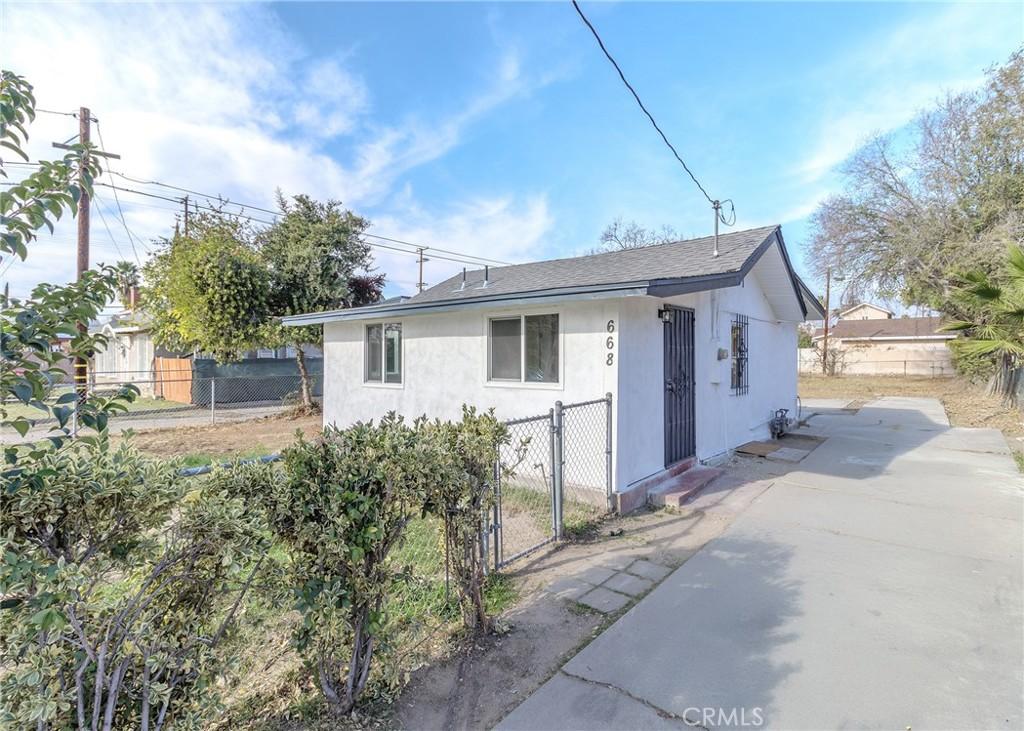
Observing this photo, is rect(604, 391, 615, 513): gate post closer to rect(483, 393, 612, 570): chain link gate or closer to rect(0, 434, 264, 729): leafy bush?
rect(483, 393, 612, 570): chain link gate

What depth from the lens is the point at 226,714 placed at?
219 cm

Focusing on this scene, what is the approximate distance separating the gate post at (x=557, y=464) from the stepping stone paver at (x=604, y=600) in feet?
3.32

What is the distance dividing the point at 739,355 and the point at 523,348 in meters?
4.54

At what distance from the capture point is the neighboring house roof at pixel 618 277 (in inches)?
208

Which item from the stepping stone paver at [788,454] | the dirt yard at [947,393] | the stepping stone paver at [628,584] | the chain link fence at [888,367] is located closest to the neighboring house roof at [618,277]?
the stepping stone paver at [628,584]

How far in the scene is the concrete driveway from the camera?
2334 millimetres

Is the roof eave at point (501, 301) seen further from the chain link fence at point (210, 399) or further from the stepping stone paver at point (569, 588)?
the chain link fence at point (210, 399)

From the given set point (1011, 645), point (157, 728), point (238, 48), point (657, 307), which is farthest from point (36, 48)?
point (1011, 645)

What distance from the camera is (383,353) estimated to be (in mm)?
8656

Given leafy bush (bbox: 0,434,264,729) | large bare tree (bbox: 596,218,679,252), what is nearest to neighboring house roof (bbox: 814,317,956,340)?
large bare tree (bbox: 596,218,679,252)

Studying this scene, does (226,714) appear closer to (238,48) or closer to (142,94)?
(238,48)

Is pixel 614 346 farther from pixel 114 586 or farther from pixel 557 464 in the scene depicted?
pixel 114 586

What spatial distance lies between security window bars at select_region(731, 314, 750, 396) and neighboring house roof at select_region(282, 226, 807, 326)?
1318 millimetres

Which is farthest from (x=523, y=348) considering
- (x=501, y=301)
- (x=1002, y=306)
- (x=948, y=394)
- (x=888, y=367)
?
(x=888, y=367)
